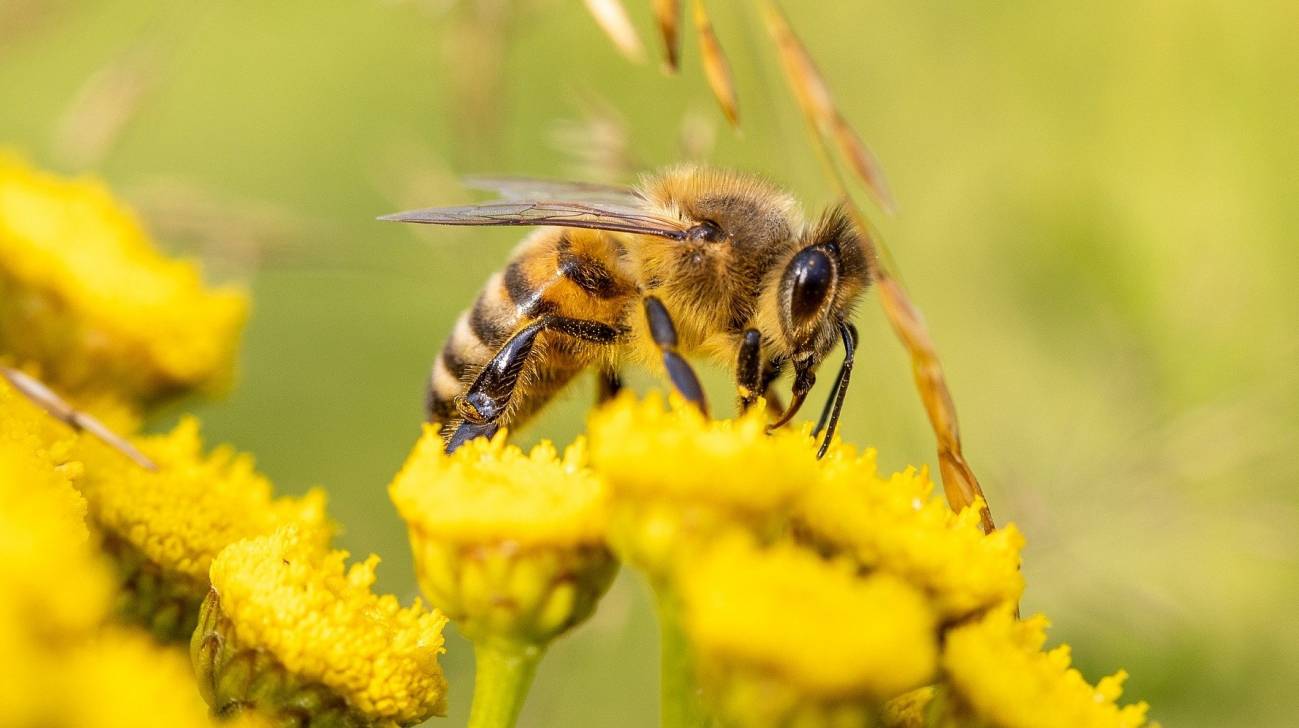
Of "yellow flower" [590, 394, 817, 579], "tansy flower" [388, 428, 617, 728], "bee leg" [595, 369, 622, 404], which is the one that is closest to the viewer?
"yellow flower" [590, 394, 817, 579]

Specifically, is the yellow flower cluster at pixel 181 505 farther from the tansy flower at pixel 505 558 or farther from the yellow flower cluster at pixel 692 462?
the yellow flower cluster at pixel 692 462

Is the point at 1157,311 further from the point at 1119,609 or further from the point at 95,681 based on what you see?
the point at 95,681

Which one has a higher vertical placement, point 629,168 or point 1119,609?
point 1119,609

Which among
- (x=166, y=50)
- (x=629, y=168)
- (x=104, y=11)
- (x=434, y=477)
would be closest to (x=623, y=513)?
(x=434, y=477)

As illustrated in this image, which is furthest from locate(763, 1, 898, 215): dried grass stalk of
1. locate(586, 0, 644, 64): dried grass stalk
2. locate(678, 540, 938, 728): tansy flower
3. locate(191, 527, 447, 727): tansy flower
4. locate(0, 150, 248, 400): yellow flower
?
locate(0, 150, 248, 400): yellow flower

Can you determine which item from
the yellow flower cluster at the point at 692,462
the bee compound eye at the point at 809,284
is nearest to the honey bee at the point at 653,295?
the bee compound eye at the point at 809,284

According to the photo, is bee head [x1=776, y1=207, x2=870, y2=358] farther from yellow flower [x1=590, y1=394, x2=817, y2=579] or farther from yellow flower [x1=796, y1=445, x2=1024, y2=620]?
yellow flower [x1=590, y1=394, x2=817, y2=579]
